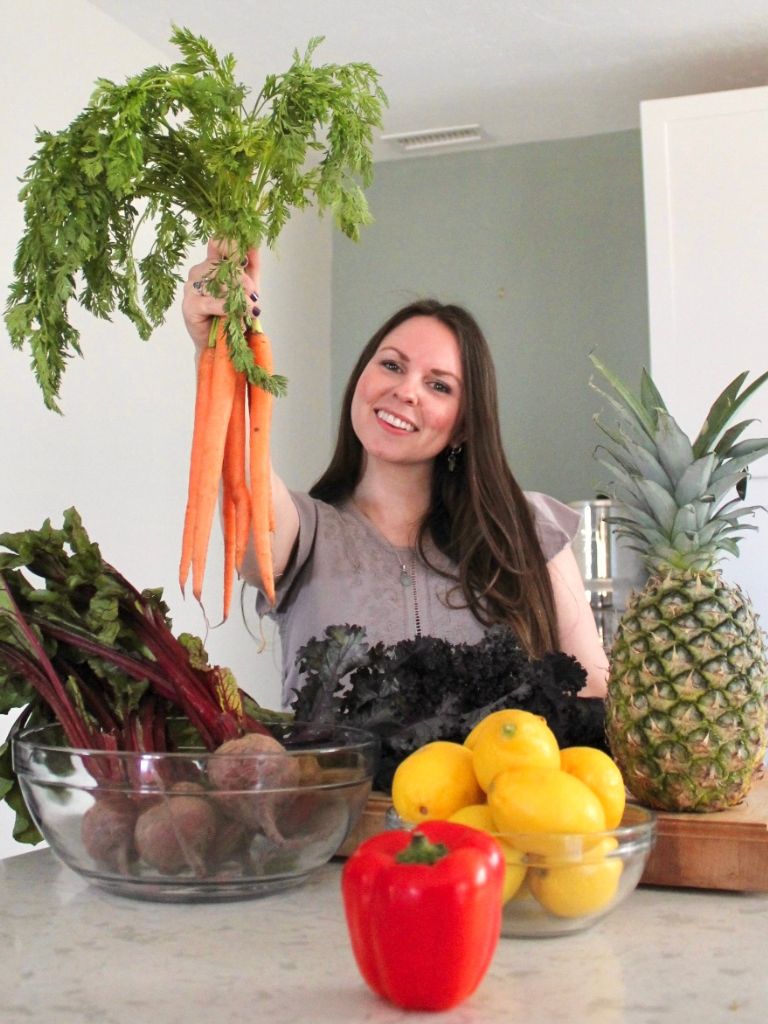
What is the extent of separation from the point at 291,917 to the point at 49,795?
216 mm

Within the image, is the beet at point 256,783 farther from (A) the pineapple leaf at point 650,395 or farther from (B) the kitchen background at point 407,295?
(B) the kitchen background at point 407,295

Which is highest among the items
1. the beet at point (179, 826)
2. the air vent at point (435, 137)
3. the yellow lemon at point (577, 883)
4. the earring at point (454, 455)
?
the air vent at point (435, 137)

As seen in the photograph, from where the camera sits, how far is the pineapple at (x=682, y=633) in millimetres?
1008

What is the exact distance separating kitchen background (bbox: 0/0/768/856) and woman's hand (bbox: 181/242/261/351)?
1.40 meters

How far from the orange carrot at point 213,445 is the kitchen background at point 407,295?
4.21 ft

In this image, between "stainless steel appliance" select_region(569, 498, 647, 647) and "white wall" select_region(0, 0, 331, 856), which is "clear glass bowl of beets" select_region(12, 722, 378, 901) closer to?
"white wall" select_region(0, 0, 331, 856)

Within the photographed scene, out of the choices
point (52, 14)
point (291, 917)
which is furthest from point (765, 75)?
point (291, 917)

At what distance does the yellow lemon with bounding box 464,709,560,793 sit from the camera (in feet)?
2.76

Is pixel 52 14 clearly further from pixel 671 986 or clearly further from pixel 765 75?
pixel 671 986

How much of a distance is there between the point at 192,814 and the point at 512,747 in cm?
25

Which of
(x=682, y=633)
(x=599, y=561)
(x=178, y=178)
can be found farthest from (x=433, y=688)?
(x=599, y=561)

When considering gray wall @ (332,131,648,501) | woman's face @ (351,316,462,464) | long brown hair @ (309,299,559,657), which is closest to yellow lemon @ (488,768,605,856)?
long brown hair @ (309,299,559,657)

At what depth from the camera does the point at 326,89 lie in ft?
3.71

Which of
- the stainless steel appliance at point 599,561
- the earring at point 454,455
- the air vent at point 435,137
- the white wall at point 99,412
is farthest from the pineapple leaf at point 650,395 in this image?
the air vent at point 435,137
